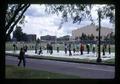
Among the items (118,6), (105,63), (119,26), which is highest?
(118,6)

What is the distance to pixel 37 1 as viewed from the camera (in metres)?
9.95

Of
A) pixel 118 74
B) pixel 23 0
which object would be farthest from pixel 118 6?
pixel 23 0

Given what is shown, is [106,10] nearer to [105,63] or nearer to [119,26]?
A: [119,26]

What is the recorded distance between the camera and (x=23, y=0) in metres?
10.2

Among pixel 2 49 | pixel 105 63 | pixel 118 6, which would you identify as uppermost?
pixel 118 6

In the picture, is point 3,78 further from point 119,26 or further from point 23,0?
point 119,26

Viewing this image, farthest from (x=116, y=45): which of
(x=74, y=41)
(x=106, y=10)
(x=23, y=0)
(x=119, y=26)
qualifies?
(x=74, y=41)

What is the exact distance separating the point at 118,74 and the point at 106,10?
5.63 metres

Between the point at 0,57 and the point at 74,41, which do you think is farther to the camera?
the point at 74,41

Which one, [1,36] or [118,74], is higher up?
[1,36]
